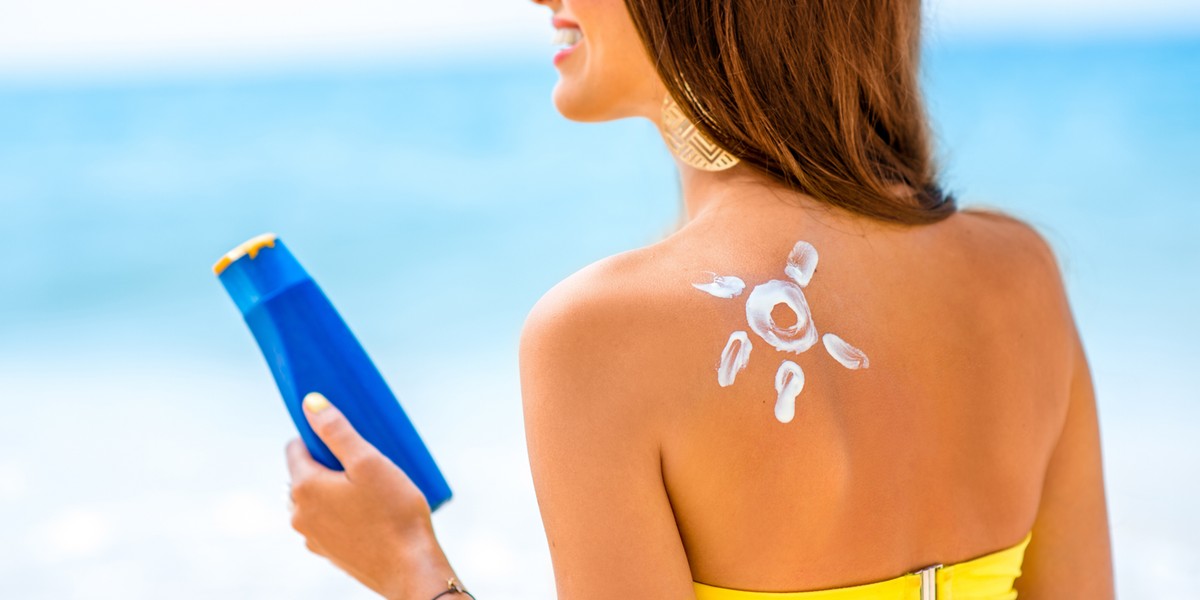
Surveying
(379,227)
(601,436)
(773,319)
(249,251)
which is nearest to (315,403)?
(249,251)

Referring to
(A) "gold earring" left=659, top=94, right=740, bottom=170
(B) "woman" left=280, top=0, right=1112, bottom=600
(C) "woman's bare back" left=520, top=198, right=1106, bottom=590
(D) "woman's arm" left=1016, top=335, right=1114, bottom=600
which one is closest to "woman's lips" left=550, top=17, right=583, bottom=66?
(B) "woman" left=280, top=0, right=1112, bottom=600

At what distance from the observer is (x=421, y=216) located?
852cm

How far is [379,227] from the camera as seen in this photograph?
824 cm

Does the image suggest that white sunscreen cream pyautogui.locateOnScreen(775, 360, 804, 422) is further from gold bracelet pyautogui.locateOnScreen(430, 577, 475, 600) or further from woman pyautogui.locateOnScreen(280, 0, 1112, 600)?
gold bracelet pyautogui.locateOnScreen(430, 577, 475, 600)

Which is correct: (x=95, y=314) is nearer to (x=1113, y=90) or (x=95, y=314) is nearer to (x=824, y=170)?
(x=824, y=170)

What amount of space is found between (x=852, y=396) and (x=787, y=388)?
7 cm

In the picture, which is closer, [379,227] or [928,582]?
[928,582]

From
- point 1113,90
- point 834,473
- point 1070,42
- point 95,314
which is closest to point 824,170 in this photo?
point 834,473

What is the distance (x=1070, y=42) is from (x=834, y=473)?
13.0m

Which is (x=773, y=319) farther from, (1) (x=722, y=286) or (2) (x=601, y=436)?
(2) (x=601, y=436)

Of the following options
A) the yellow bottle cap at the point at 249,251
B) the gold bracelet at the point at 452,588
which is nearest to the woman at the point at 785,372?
the gold bracelet at the point at 452,588

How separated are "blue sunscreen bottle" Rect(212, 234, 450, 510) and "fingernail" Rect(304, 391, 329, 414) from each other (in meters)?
0.01

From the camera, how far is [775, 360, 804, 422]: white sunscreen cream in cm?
89

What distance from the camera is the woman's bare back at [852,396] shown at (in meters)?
0.87
